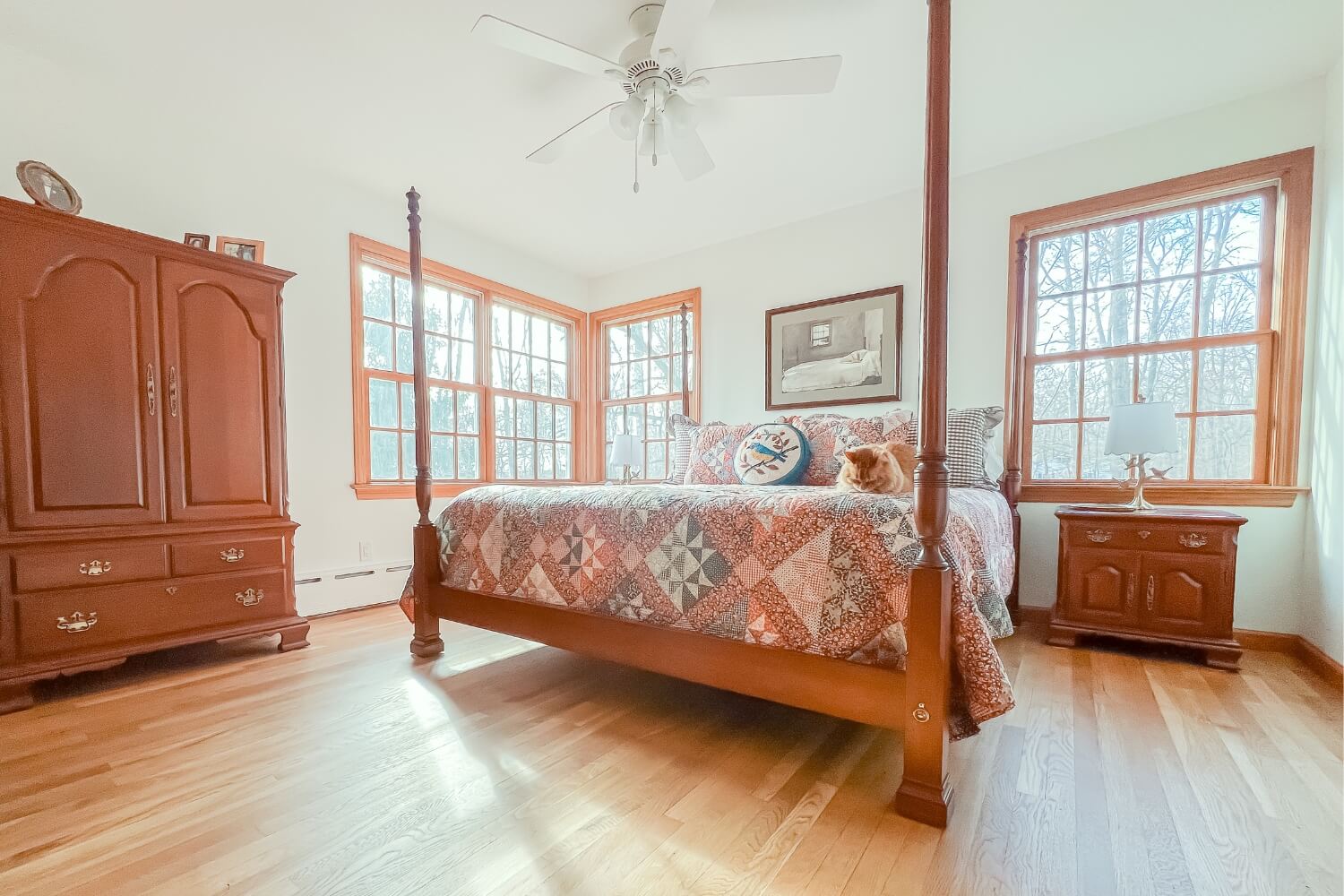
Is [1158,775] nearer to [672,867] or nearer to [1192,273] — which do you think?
[672,867]

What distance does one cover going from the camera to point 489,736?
1524mm

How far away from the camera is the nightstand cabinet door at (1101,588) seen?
7.34 feet

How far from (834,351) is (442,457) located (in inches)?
109

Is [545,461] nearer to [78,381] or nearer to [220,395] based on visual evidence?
[220,395]

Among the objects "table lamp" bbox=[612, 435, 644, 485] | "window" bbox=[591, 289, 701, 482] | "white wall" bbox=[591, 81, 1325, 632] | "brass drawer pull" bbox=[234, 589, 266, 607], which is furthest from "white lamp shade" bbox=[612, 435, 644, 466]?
"brass drawer pull" bbox=[234, 589, 266, 607]

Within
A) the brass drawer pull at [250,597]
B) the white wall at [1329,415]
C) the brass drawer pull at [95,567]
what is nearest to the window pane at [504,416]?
the brass drawer pull at [250,597]

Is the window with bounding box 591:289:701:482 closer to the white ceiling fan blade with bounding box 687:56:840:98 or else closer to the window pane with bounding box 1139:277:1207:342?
the white ceiling fan blade with bounding box 687:56:840:98

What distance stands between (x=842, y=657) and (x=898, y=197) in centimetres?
298

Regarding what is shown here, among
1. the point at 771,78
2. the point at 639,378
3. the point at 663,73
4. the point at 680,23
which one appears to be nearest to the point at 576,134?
the point at 663,73

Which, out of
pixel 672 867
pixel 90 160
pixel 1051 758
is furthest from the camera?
pixel 90 160

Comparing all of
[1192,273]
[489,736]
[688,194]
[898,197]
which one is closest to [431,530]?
[489,736]

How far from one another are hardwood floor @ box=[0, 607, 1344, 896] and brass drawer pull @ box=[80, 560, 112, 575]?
438 millimetres

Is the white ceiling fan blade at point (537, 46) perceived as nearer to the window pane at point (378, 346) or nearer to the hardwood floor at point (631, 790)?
the window pane at point (378, 346)

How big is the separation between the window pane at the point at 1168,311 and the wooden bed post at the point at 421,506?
11.5 ft
